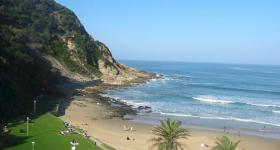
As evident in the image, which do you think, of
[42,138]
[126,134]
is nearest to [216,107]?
[126,134]

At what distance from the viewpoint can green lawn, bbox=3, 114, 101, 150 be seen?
35906 mm

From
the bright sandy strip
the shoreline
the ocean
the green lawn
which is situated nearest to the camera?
the green lawn

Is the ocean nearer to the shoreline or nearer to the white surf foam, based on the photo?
the white surf foam

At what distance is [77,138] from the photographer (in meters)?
41.6

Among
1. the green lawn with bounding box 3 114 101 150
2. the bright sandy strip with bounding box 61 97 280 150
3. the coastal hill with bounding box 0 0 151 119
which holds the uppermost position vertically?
the coastal hill with bounding box 0 0 151 119

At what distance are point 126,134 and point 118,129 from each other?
9.52 ft

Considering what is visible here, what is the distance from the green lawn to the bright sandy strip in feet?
16.8

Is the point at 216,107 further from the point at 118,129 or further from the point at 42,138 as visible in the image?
the point at 42,138

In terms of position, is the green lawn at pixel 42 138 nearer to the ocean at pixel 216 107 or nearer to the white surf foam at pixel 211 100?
the ocean at pixel 216 107

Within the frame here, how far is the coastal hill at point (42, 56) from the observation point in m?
53.8

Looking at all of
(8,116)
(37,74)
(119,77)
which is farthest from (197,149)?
(119,77)

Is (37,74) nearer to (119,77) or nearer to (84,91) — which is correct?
(84,91)

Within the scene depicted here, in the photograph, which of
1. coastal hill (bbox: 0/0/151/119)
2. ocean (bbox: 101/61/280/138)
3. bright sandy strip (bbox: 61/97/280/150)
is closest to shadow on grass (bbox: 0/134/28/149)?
coastal hill (bbox: 0/0/151/119)

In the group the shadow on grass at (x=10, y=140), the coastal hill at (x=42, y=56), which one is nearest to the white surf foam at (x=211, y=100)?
the coastal hill at (x=42, y=56)
